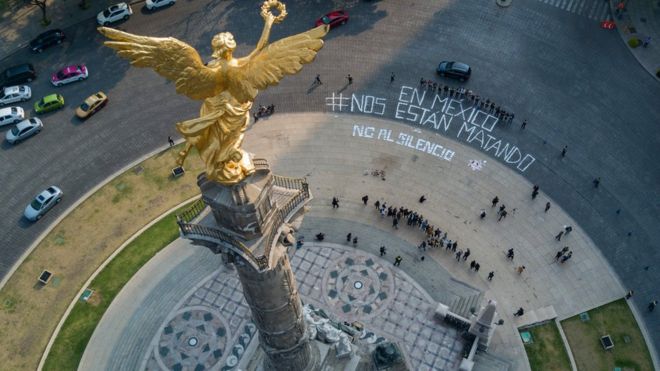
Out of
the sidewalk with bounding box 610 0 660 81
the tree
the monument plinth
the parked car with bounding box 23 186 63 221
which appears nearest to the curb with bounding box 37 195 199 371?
the parked car with bounding box 23 186 63 221

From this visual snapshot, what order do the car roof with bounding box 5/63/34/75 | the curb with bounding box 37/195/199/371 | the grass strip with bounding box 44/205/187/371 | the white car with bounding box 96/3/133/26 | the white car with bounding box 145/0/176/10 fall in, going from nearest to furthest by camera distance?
the grass strip with bounding box 44/205/187/371 < the curb with bounding box 37/195/199/371 < the car roof with bounding box 5/63/34/75 < the white car with bounding box 96/3/133/26 < the white car with bounding box 145/0/176/10

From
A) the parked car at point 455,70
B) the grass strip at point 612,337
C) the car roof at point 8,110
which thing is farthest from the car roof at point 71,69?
the grass strip at point 612,337

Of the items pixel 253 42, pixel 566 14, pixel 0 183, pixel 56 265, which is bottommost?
pixel 56 265

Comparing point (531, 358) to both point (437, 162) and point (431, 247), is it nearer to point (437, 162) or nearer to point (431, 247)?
point (431, 247)

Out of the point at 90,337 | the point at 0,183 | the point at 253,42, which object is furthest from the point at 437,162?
the point at 0,183

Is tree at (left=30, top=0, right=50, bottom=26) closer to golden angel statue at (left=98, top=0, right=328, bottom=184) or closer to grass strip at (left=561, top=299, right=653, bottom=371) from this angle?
golden angel statue at (left=98, top=0, right=328, bottom=184)
